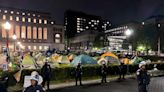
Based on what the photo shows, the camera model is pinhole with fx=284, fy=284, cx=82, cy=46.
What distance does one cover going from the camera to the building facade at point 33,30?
13700cm

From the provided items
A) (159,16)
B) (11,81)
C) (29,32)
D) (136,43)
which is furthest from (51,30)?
(11,81)

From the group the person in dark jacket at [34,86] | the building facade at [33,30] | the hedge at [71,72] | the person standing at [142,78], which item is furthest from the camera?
the building facade at [33,30]

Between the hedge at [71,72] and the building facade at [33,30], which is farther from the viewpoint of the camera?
the building facade at [33,30]

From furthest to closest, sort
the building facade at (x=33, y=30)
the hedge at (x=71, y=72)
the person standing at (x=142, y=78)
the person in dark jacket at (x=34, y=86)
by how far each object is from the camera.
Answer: the building facade at (x=33, y=30), the hedge at (x=71, y=72), the person standing at (x=142, y=78), the person in dark jacket at (x=34, y=86)

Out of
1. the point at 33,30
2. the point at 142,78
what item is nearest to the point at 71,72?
the point at 142,78

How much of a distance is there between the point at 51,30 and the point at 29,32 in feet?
39.5

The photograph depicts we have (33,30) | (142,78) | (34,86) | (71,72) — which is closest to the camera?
(34,86)

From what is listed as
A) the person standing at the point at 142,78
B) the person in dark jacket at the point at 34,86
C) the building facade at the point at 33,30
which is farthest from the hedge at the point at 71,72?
the building facade at the point at 33,30


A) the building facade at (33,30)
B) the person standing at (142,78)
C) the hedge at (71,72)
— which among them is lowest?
the hedge at (71,72)

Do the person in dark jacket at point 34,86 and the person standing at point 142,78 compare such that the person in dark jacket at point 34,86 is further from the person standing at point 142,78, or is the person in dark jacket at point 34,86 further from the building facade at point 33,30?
the building facade at point 33,30

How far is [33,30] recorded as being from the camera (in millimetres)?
146125

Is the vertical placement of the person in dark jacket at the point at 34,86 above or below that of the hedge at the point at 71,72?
above

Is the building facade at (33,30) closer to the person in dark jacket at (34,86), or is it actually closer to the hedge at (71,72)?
the hedge at (71,72)

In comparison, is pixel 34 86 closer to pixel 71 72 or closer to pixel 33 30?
pixel 71 72
